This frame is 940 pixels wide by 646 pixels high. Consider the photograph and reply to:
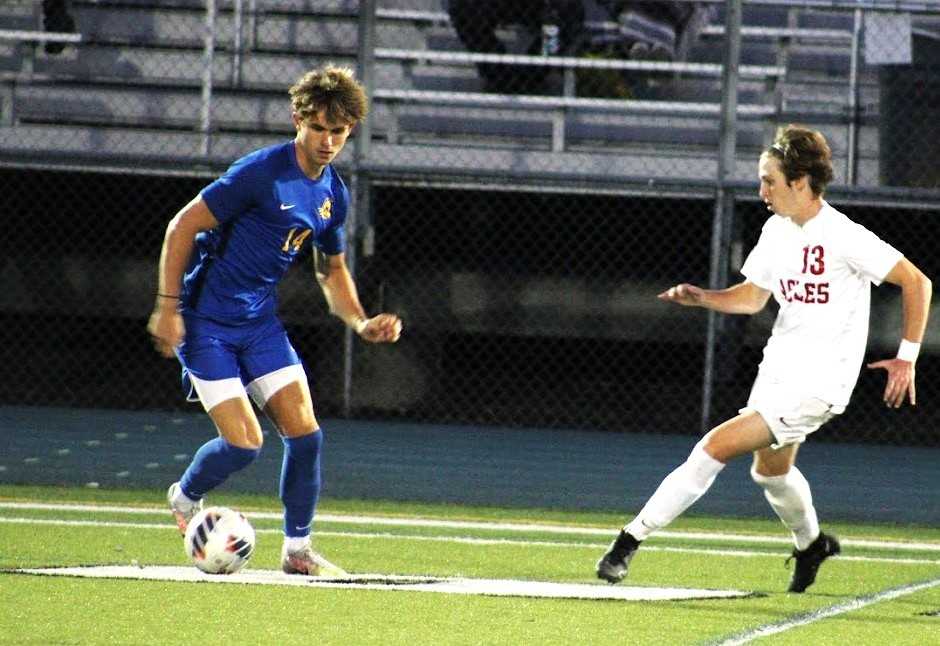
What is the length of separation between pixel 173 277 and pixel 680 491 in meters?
2.00

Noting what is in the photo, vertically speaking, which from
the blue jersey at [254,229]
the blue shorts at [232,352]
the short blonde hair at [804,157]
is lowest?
the blue shorts at [232,352]

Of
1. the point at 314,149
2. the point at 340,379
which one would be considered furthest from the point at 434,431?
the point at 314,149

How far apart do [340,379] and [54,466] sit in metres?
3.46

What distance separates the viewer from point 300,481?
7.21m

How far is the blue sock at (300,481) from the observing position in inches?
282

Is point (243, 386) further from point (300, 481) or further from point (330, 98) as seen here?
point (330, 98)

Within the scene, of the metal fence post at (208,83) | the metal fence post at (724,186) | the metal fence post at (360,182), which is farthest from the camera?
the metal fence post at (208,83)

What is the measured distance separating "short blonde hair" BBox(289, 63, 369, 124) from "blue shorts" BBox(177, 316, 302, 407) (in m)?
0.86

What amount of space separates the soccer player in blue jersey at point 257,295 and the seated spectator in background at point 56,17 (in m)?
9.06

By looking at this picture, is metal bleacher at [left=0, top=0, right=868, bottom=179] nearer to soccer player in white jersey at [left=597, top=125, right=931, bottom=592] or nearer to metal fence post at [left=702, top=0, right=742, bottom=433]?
metal fence post at [left=702, top=0, right=742, bottom=433]

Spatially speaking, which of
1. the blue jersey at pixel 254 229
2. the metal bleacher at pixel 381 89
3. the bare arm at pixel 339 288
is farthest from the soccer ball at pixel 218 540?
the metal bleacher at pixel 381 89

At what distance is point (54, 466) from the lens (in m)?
11.3

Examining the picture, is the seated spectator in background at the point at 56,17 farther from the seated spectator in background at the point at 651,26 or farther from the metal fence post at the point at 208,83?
the seated spectator in background at the point at 651,26

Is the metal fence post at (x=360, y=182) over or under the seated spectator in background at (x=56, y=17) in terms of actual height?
under
